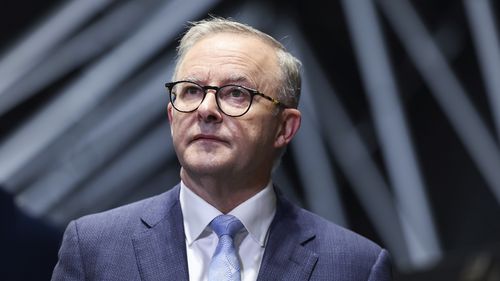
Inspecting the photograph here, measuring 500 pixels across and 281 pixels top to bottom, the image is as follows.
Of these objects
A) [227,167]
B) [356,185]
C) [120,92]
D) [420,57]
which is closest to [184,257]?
[227,167]

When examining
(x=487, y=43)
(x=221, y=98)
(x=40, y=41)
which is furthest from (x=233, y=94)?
(x=487, y=43)

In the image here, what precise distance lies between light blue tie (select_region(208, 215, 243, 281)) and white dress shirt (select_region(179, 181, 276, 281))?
0.8 inches

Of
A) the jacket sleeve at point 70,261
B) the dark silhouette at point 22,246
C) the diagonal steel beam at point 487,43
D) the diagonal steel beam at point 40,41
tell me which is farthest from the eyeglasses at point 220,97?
the diagonal steel beam at point 487,43

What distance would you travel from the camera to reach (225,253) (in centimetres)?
229

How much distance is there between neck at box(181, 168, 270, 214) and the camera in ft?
7.65

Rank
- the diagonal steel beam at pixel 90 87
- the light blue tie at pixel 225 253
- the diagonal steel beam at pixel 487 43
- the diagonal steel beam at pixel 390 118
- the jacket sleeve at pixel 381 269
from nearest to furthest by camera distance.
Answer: the light blue tie at pixel 225 253
the jacket sleeve at pixel 381 269
the diagonal steel beam at pixel 90 87
the diagonal steel beam at pixel 487 43
the diagonal steel beam at pixel 390 118

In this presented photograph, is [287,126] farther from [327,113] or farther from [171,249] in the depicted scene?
[327,113]

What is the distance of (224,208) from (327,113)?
450cm

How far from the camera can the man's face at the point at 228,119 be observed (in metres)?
2.27

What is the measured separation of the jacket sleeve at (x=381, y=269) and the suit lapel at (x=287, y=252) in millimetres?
146

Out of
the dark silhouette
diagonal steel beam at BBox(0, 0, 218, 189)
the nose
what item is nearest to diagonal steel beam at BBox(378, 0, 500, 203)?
diagonal steel beam at BBox(0, 0, 218, 189)

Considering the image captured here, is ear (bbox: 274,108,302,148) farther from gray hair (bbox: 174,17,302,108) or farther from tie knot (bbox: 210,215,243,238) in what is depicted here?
tie knot (bbox: 210,215,243,238)

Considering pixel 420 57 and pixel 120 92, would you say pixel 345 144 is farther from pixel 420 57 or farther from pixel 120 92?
pixel 120 92

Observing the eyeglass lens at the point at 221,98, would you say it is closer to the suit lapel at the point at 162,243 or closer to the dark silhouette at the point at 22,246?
the suit lapel at the point at 162,243
